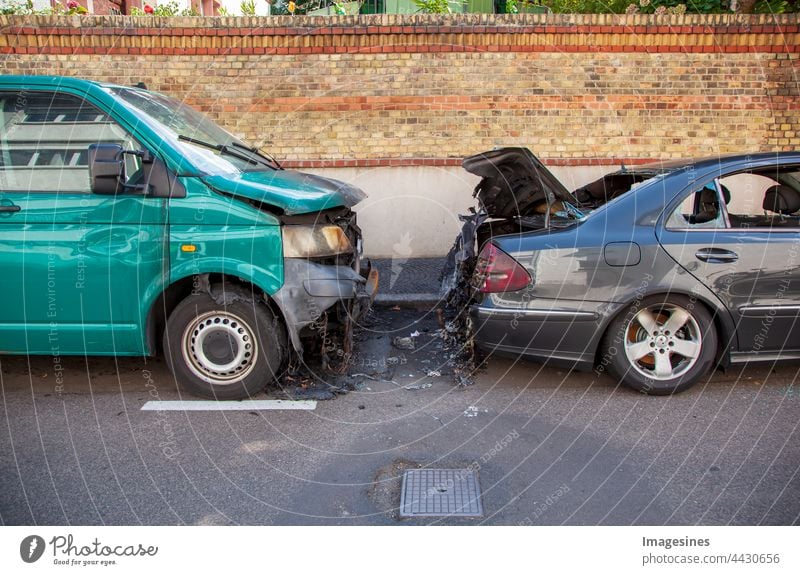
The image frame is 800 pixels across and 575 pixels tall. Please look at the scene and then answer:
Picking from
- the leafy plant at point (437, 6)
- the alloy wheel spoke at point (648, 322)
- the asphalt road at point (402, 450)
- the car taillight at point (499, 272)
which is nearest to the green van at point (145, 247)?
the asphalt road at point (402, 450)

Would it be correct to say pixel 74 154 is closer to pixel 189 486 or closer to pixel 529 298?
pixel 189 486

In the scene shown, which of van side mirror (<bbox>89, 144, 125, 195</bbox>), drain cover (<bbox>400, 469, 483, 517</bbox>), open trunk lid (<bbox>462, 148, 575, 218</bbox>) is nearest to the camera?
drain cover (<bbox>400, 469, 483, 517</bbox>)

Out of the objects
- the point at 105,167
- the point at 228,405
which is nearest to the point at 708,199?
the point at 228,405

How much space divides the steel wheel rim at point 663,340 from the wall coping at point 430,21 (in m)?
5.34

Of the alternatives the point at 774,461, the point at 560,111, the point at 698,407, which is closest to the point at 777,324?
the point at 698,407

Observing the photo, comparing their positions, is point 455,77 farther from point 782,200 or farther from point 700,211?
point 700,211

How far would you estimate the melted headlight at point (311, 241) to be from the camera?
452 centimetres

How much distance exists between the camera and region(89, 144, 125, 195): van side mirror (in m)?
4.26

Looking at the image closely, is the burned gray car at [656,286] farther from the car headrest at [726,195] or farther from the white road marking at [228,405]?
the white road marking at [228,405]

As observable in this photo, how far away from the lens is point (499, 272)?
15.4ft

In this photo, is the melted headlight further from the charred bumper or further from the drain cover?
the drain cover

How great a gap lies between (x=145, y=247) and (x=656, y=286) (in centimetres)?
348

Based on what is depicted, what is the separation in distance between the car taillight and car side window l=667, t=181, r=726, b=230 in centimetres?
108

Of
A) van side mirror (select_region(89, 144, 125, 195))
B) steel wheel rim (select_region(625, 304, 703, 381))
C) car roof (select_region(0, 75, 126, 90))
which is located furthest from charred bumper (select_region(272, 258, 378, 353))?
steel wheel rim (select_region(625, 304, 703, 381))
